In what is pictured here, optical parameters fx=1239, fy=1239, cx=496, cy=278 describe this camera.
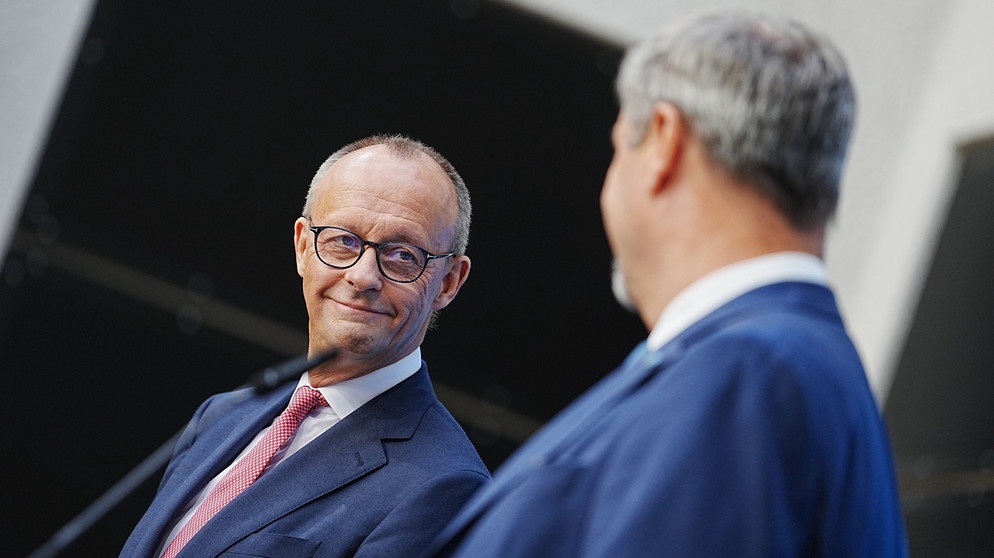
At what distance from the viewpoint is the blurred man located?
2.89 ft

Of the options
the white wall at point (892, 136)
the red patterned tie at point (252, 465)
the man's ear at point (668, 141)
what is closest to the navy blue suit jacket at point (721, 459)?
the man's ear at point (668, 141)

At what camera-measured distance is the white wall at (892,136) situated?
367 cm

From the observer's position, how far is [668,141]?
971 millimetres

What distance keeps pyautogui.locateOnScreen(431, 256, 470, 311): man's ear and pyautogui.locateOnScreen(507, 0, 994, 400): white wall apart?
8.18ft

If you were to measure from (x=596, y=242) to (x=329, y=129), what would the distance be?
97 centimetres

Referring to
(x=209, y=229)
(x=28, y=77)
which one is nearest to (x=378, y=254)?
(x=209, y=229)

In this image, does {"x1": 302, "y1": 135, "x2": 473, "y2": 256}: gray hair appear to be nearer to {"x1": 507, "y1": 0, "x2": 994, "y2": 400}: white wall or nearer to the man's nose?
the man's nose

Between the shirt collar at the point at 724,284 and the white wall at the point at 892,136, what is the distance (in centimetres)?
275

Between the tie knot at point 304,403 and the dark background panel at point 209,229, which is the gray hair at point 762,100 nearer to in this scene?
the tie knot at point 304,403

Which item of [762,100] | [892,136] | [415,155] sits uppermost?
[892,136]

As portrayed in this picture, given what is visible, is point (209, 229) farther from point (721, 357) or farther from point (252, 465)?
point (721, 357)

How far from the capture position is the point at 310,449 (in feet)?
4.09

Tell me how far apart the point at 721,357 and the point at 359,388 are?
19.5 inches

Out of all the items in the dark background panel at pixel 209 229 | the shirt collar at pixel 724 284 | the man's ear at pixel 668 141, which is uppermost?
the man's ear at pixel 668 141
